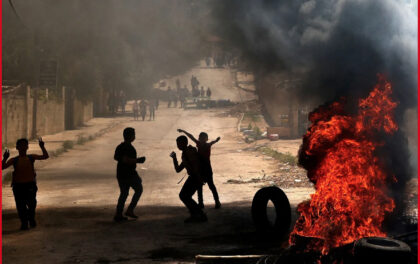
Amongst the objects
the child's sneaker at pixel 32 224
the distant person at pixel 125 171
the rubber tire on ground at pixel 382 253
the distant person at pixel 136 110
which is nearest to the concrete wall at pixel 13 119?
the distant person at pixel 136 110

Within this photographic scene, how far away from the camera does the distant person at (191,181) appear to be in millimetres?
8336

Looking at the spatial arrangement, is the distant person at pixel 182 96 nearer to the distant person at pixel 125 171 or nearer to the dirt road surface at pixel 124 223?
the dirt road surface at pixel 124 223

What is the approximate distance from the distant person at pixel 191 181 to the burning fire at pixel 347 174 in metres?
2.07

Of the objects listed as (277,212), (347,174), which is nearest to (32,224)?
(277,212)

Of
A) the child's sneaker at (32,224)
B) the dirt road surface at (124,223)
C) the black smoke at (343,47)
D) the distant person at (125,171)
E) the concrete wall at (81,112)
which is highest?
the black smoke at (343,47)

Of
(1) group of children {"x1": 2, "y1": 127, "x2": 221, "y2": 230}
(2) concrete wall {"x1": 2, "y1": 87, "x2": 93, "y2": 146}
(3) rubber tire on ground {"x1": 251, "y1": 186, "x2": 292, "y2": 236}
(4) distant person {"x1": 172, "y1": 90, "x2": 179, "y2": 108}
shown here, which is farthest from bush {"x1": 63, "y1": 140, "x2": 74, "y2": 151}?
(4) distant person {"x1": 172, "y1": 90, "x2": 179, "y2": 108}

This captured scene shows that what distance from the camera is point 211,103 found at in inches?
1624

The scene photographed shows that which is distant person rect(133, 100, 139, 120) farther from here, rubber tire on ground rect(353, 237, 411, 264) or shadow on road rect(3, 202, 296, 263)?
rubber tire on ground rect(353, 237, 411, 264)

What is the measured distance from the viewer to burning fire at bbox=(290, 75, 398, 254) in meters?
6.57

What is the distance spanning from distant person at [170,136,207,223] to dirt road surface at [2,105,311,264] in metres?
0.28

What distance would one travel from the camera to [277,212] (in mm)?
→ 7223

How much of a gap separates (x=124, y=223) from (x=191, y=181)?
4.59 ft

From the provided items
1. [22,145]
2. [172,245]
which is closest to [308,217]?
[172,245]

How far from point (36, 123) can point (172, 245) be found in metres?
19.8
